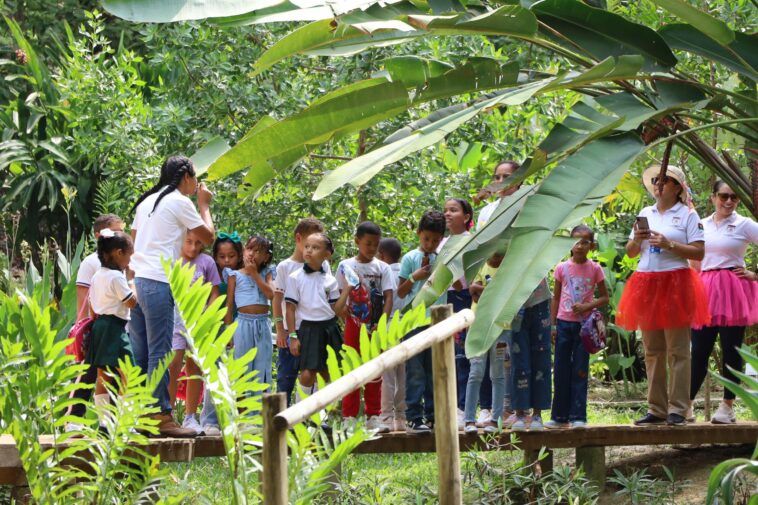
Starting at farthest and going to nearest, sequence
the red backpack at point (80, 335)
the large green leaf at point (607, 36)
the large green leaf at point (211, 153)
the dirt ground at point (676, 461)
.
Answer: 1. the dirt ground at point (676, 461)
2. the red backpack at point (80, 335)
3. the large green leaf at point (211, 153)
4. the large green leaf at point (607, 36)

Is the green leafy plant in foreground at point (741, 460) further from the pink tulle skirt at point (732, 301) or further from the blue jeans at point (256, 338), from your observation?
the blue jeans at point (256, 338)

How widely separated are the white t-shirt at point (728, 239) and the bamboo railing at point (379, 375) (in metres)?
3.28

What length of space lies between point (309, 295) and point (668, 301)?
2014mm

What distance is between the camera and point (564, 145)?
12.6 feet

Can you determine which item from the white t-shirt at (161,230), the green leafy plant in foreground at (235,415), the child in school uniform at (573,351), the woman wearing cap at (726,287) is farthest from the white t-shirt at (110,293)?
the woman wearing cap at (726,287)

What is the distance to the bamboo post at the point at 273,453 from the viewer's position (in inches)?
100

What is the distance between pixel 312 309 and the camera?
20.7ft

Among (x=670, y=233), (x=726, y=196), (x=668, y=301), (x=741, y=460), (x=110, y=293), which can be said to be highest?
(x=726, y=196)

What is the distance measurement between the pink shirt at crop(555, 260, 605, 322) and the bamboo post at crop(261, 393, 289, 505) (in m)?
4.04

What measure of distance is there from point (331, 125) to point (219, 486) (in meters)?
3.63

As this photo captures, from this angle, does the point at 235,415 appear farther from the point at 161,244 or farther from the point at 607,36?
the point at 161,244

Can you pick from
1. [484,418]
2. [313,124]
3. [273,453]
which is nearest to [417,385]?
[484,418]

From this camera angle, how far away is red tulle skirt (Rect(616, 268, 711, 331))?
20.2 feet

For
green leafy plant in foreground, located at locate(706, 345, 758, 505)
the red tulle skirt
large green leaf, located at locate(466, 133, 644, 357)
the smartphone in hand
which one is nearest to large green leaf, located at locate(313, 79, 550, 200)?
large green leaf, located at locate(466, 133, 644, 357)
